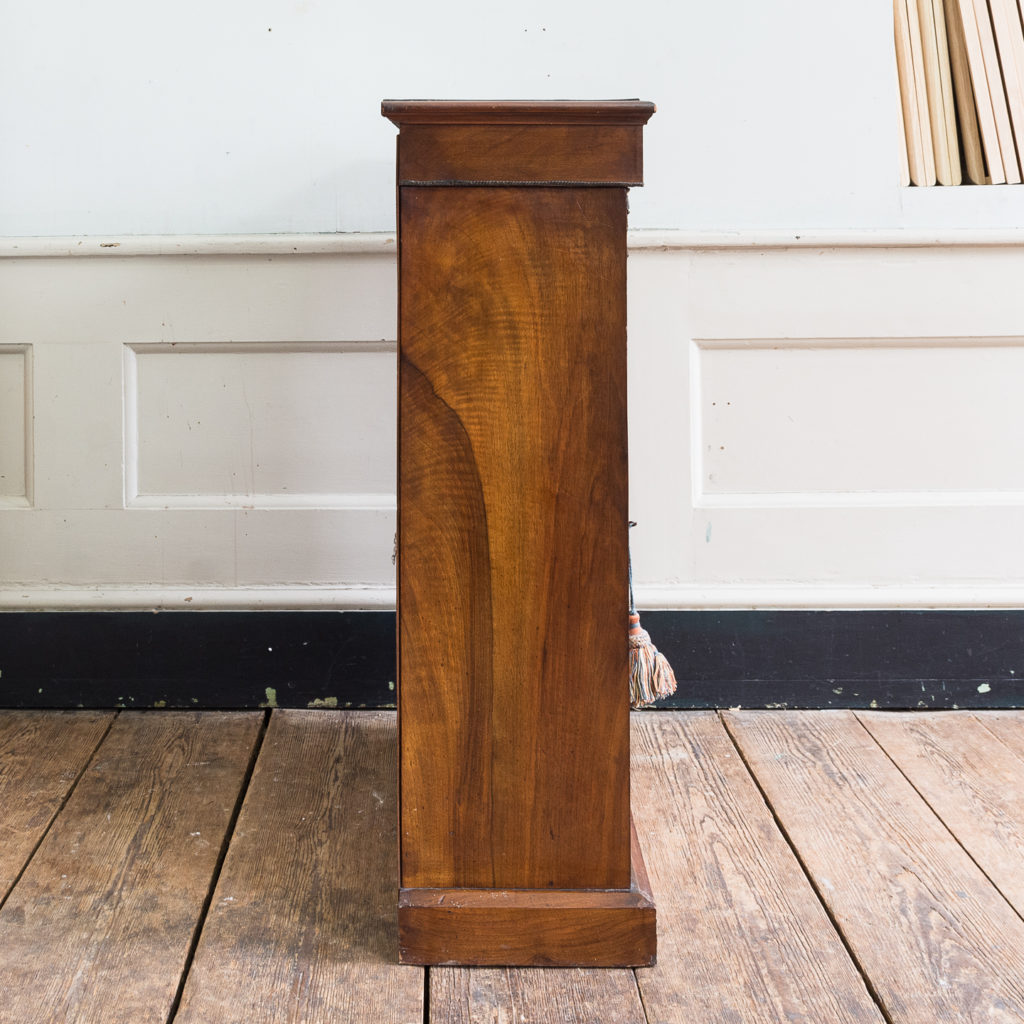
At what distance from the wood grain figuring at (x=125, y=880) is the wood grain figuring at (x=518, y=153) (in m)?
0.73

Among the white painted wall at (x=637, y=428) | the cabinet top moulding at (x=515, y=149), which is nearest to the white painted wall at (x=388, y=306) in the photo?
the white painted wall at (x=637, y=428)

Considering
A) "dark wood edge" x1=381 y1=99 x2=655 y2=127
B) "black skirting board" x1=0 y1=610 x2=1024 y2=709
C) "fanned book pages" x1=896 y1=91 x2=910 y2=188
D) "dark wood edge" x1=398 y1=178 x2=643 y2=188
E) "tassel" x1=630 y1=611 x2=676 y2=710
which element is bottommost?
"black skirting board" x1=0 y1=610 x2=1024 y2=709

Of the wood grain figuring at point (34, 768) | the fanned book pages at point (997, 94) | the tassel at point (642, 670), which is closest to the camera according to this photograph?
the tassel at point (642, 670)

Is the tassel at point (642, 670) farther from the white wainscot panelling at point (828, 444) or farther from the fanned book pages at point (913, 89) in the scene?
the fanned book pages at point (913, 89)

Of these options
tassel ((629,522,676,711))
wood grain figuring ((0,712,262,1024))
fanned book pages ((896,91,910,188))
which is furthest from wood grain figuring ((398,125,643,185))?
fanned book pages ((896,91,910,188))

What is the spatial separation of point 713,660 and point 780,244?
64 centimetres

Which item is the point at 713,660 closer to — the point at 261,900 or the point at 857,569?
the point at 857,569

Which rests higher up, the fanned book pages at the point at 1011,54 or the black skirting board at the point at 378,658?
the fanned book pages at the point at 1011,54

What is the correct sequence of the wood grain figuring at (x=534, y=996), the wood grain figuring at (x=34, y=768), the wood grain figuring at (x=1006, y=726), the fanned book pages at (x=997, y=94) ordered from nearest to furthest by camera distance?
the wood grain figuring at (x=534, y=996), the wood grain figuring at (x=34, y=768), the wood grain figuring at (x=1006, y=726), the fanned book pages at (x=997, y=94)

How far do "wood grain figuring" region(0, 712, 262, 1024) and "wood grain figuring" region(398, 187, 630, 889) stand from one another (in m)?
0.25

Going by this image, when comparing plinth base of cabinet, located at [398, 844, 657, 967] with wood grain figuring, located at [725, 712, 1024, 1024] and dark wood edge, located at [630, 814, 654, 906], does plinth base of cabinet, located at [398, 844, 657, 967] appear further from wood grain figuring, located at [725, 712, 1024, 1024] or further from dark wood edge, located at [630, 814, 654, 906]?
wood grain figuring, located at [725, 712, 1024, 1024]

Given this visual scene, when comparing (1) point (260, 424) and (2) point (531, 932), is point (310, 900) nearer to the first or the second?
(2) point (531, 932)

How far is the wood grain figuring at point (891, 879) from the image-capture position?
2.71 ft

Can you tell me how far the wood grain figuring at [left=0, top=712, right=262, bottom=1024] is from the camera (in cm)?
82
